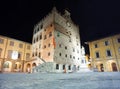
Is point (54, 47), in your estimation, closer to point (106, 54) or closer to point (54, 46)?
point (54, 46)

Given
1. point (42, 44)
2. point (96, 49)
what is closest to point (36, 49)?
point (42, 44)

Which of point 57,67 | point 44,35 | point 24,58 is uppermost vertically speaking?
point 44,35

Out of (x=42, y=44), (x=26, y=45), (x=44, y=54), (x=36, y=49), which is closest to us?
(x=44, y=54)

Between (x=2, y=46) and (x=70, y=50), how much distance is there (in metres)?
21.0

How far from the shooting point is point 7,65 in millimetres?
29578

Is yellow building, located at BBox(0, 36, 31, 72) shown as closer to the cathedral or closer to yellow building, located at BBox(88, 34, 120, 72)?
the cathedral

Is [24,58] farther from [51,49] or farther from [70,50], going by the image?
[70,50]

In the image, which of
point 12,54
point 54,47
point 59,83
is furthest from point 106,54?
point 12,54

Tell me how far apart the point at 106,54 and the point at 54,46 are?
54.0ft

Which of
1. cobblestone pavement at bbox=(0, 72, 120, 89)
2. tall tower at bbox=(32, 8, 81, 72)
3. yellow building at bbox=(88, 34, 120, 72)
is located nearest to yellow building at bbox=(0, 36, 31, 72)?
tall tower at bbox=(32, 8, 81, 72)

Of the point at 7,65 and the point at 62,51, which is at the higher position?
the point at 62,51

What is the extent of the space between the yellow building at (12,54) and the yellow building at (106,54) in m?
23.5

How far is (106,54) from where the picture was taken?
2972 centimetres

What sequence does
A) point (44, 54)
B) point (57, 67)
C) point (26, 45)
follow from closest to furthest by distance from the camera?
point (57, 67) < point (44, 54) < point (26, 45)
